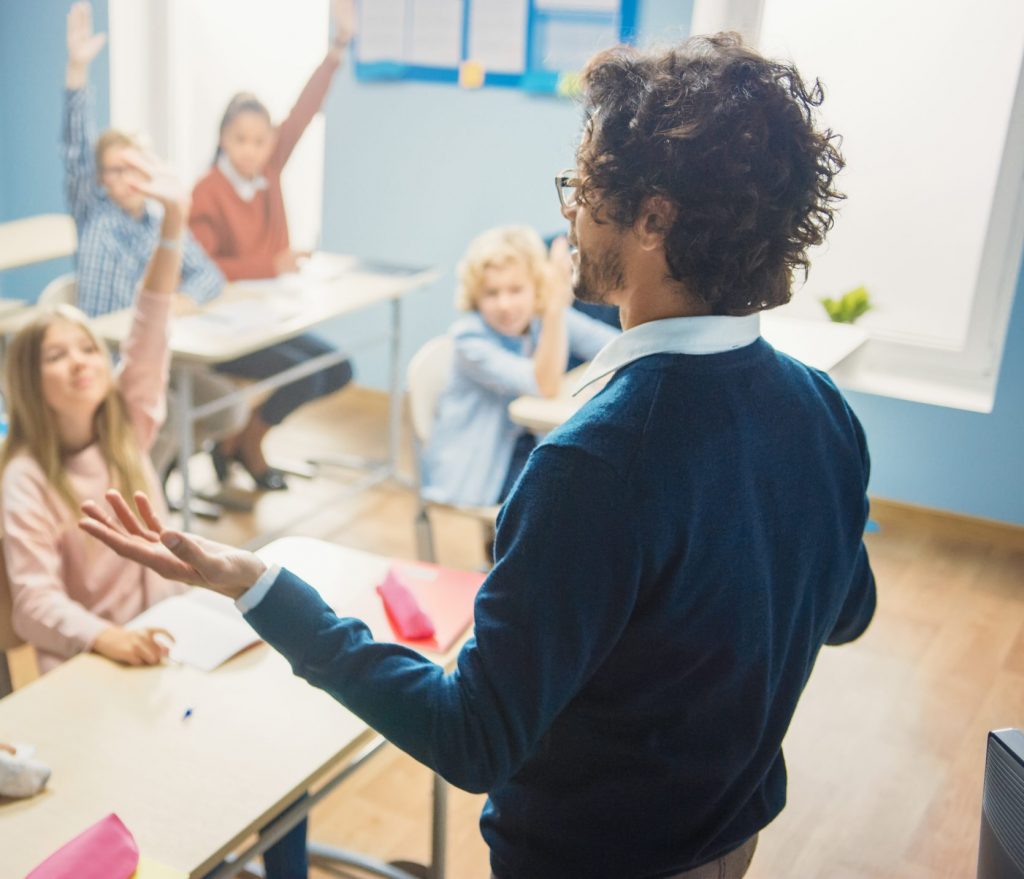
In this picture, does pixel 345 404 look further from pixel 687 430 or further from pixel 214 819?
pixel 687 430

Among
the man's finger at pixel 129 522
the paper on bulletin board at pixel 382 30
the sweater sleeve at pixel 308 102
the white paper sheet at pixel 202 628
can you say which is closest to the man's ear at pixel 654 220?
the man's finger at pixel 129 522

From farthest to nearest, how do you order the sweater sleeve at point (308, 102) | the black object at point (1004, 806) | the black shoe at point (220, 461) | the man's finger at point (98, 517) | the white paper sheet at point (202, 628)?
the sweater sleeve at point (308, 102) → the black shoe at point (220, 461) → the white paper sheet at point (202, 628) → the man's finger at point (98, 517) → the black object at point (1004, 806)

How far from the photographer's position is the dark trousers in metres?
3.95

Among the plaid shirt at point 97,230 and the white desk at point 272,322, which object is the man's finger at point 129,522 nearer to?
the white desk at point 272,322

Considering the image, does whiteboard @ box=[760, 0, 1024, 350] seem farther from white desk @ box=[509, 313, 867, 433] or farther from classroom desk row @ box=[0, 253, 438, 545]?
classroom desk row @ box=[0, 253, 438, 545]

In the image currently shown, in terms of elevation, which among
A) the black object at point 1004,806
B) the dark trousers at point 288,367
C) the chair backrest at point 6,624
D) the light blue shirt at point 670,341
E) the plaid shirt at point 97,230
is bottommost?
the dark trousers at point 288,367

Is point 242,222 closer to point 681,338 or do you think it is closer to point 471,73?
point 471,73

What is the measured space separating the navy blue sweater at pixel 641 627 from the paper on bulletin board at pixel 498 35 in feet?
11.3

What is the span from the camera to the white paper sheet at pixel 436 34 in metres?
4.34

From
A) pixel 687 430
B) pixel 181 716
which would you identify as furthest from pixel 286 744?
pixel 687 430

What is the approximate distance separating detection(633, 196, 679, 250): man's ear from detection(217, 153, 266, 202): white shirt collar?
330 centimetres

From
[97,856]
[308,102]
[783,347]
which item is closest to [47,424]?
[97,856]

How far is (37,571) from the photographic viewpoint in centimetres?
203

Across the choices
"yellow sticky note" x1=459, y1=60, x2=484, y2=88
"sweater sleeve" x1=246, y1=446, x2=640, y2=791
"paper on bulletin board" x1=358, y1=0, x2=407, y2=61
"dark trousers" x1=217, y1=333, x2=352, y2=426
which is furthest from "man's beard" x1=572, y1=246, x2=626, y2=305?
"paper on bulletin board" x1=358, y1=0, x2=407, y2=61
